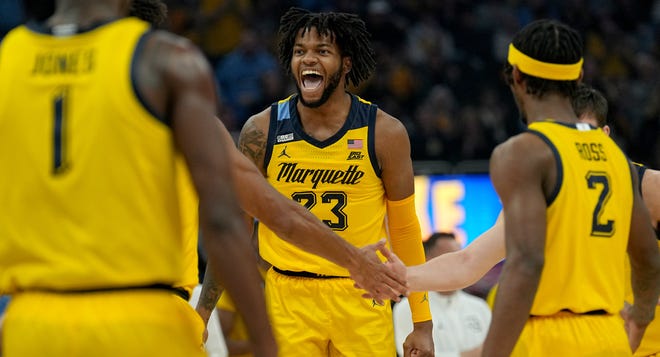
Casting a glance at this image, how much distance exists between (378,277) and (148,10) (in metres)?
2.08

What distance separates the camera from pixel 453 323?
1006 cm

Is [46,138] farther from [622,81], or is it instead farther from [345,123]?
[622,81]

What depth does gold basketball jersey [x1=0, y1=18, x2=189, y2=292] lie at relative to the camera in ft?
11.8

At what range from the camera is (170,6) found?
1711 cm

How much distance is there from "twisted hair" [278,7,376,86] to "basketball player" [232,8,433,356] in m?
0.01

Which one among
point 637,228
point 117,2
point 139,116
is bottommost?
point 637,228

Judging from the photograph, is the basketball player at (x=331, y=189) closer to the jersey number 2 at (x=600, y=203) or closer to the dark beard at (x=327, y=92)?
the dark beard at (x=327, y=92)

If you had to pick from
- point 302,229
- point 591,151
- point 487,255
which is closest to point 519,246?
point 591,151

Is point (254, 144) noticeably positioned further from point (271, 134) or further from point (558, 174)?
point (558, 174)

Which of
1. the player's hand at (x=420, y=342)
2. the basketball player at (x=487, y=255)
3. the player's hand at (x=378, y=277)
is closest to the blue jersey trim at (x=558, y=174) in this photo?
the basketball player at (x=487, y=255)

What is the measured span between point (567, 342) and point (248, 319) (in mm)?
1850

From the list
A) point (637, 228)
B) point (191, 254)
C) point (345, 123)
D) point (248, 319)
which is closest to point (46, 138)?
point (248, 319)

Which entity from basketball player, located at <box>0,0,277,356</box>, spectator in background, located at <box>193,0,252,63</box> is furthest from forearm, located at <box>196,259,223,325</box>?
spectator in background, located at <box>193,0,252,63</box>

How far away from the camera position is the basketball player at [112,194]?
358 cm
